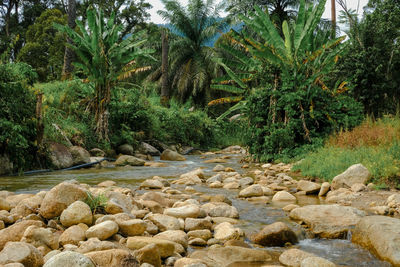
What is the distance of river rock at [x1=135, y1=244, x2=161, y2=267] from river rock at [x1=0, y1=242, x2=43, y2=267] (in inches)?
27.8

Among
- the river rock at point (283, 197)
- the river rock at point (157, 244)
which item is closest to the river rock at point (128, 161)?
the river rock at point (283, 197)

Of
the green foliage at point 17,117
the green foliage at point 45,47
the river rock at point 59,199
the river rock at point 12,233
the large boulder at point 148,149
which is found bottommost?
the large boulder at point 148,149

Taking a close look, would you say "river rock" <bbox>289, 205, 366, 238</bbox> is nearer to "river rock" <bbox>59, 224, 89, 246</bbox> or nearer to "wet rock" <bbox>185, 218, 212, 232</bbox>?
"wet rock" <bbox>185, 218, 212, 232</bbox>

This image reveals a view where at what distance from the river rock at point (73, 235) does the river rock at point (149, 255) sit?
615mm

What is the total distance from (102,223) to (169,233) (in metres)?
0.62

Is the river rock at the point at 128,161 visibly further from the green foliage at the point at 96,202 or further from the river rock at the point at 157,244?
the river rock at the point at 157,244

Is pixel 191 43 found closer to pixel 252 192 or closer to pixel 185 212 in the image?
pixel 252 192

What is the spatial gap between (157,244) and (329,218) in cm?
194

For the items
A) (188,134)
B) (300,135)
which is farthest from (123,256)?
(188,134)

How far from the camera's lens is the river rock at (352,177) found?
18.4 ft

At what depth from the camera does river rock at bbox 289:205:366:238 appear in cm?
355

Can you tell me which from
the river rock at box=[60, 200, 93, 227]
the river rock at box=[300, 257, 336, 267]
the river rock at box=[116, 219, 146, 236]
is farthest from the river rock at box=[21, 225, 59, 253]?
the river rock at box=[300, 257, 336, 267]

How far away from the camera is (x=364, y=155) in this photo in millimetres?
6500

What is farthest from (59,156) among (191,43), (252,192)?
(191,43)
